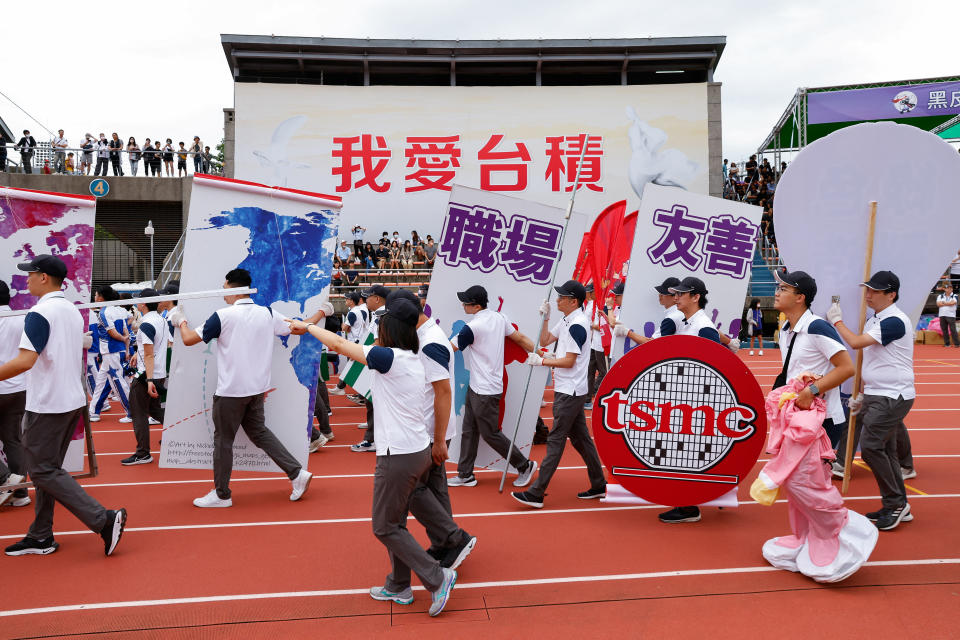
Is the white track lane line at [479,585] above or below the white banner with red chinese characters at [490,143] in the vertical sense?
below

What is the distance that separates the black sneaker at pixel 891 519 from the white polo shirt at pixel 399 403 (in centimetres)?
363

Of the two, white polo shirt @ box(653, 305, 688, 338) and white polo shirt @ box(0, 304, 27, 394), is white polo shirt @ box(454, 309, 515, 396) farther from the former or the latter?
white polo shirt @ box(0, 304, 27, 394)

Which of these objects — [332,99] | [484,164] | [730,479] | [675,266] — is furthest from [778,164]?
[730,479]

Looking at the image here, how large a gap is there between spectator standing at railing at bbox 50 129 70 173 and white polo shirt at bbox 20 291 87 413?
68.0 feet

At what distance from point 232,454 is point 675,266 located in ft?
15.1

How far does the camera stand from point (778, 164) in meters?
21.9

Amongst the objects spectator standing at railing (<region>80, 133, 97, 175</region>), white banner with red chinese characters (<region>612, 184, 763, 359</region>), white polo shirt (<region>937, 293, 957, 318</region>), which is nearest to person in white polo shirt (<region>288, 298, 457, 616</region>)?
white banner with red chinese characters (<region>612, 184, 763, 359</region>)

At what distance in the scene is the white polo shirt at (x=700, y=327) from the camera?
18.9 ft

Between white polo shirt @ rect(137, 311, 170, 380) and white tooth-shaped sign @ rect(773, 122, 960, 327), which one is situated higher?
white tooth-shaped sign @ rect(773, 122, 960, 327)

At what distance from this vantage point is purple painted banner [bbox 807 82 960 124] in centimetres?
2022

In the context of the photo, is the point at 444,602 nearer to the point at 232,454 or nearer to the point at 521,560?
the point at 521,560

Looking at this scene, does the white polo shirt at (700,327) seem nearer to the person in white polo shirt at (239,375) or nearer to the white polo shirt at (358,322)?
the person in white polo shirt at (239,375)

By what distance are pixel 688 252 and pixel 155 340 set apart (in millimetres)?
6035

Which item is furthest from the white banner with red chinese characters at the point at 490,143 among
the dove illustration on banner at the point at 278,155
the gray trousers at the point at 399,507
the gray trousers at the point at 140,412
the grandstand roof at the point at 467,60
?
the gray trousers at the point at 399,507
